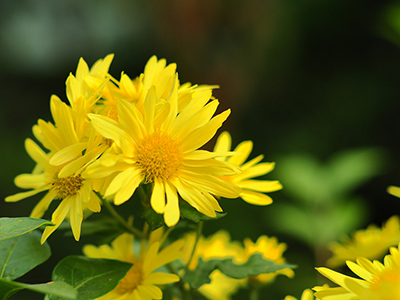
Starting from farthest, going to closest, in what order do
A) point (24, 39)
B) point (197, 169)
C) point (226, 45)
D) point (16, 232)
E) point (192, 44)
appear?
1. point (226, 45)
2. point (192, 44)
3. point (24, 39)
4. point (197, 169)
5. point (16, 232)

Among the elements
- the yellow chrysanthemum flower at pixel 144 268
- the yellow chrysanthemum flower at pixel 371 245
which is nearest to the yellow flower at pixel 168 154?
the yellow chrysanthemum flower at pixel 144 268

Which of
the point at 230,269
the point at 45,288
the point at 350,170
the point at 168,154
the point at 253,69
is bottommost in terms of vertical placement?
the point at 45,288

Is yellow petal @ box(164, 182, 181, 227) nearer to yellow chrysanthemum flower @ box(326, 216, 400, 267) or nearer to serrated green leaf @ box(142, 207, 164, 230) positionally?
serrated green leaf @ box(142, 207, 164, 230)

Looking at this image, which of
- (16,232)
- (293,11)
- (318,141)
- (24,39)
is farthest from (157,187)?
(293,11)

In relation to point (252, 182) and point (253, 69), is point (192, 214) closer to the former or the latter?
point (252, 182)

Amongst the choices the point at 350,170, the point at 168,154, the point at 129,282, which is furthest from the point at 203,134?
the point at 350,170

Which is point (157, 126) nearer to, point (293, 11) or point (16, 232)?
point (16, 232)

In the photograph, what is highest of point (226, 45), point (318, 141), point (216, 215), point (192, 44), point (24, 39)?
point (226, 45)

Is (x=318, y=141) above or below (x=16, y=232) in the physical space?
above
